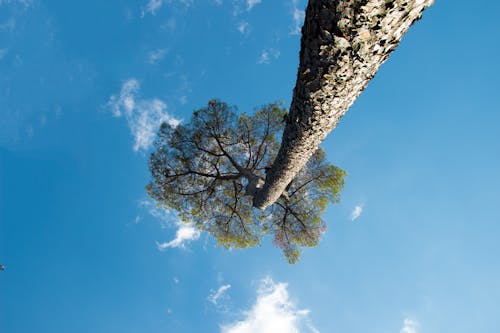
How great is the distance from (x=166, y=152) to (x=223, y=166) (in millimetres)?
2237

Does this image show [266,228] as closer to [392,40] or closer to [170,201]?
[170,201]

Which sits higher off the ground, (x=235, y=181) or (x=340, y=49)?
(x=235, y=181)

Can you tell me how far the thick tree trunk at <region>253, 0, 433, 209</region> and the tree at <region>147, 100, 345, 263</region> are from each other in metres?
6.09

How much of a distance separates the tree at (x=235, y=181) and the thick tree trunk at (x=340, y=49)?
609cm

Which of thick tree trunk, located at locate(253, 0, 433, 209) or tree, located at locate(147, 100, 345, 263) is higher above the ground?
tree, located at locate(147, 100, 345, 263)

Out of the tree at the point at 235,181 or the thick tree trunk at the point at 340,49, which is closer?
the thick tree trunk at the point at 340,49

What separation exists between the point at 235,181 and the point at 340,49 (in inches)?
331

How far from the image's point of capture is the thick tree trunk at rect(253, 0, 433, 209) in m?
2.16

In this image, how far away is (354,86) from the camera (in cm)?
314

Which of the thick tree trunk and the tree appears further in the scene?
the tree

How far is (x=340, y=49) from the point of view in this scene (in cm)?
250

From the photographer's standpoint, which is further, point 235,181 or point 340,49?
point 235,181

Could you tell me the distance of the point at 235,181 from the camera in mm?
10609

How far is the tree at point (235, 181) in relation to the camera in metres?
9.77
